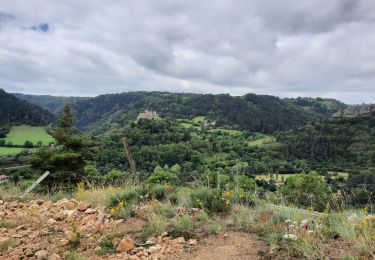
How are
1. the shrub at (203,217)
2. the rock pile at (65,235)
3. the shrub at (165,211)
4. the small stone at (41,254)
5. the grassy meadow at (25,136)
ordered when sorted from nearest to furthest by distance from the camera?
the small stone at (41,254), the rock pile at (65,235), the shrub at (203,217), the shrub at (165,211), the grassy meadow at (25,136)

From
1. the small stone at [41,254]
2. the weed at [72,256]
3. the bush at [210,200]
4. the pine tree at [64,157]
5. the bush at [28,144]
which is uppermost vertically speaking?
the bush at [210,200]

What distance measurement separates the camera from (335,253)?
11.9ft

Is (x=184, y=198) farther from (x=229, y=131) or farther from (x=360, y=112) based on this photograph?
(x=360, y=112)

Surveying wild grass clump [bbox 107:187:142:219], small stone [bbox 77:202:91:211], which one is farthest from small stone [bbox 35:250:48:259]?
small stone [bbox 77:202:91:211]

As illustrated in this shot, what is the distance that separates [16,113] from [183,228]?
127 m

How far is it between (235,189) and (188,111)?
157517 millimetres

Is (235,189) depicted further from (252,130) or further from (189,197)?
(252,130)

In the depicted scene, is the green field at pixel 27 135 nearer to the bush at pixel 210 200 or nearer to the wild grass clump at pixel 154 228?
the bush at pixel 210 200

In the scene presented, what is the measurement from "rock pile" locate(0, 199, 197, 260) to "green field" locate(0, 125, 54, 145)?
80.6 m

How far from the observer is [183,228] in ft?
15.9

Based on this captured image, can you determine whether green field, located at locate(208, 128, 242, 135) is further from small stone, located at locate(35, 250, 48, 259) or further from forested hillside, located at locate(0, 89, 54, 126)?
small stone, located at locate(35, 250, 48, 259)

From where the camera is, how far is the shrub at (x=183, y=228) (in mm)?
4762

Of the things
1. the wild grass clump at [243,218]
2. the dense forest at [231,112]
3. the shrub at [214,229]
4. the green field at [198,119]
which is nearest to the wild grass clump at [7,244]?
the shrub at [214,229]

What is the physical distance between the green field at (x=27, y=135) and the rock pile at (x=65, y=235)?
8064 cm
